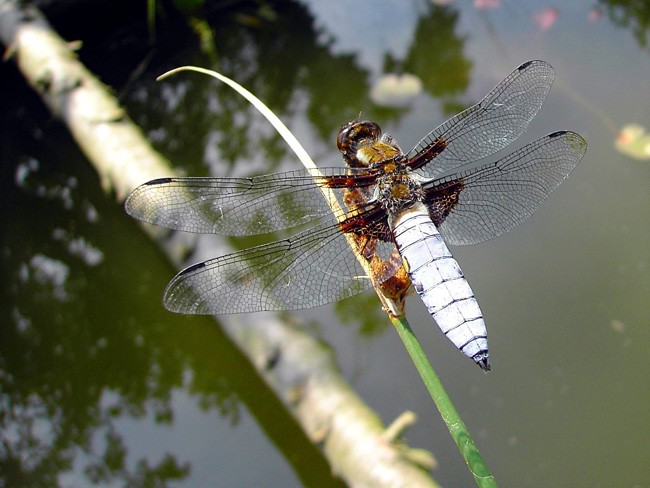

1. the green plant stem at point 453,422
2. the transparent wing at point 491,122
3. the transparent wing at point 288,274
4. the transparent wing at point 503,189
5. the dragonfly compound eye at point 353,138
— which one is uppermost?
the dragonfly compound eye at point 353,138

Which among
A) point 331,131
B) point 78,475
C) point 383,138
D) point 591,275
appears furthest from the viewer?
point 331,131

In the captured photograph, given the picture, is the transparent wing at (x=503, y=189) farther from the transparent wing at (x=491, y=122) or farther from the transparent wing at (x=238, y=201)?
the transparent wing at (x=238, y=201)

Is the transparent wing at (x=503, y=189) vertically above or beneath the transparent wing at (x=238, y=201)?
beneath

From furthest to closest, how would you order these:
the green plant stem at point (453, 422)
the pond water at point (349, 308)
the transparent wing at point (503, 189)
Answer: the pond water at point (349, 308), the transparent wing at point (503, 189), the green plant stem at point (453, 422)

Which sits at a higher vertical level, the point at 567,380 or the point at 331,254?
the point at 331,254

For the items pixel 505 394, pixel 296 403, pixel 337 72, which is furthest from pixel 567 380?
pixel 337 72

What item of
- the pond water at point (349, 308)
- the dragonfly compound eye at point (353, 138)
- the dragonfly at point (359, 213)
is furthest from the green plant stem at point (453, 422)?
the pond water at point (349, 308)

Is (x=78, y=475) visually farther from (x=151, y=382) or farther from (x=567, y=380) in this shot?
(x=567, y=380)

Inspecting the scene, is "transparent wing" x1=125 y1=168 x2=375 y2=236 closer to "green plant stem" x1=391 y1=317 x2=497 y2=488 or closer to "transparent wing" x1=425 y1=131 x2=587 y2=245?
"transparent wing" x1=425 y1=131 x2=587 y2=245
